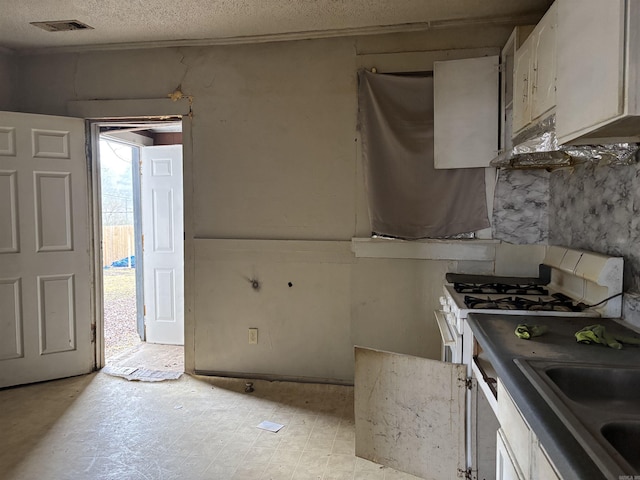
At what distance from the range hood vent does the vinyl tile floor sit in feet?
5.40

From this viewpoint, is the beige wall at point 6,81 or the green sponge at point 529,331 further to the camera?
the beige wall at point 6,81

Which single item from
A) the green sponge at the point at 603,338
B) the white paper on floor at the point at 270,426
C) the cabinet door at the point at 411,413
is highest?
the green sponge at the point at 603,338

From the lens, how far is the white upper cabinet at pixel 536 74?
1735 mm

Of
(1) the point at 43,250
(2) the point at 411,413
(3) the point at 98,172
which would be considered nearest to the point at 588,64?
(2) the point at 411,413

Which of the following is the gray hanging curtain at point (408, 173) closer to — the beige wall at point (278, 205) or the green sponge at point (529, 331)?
the beige wall at point (278, 205)

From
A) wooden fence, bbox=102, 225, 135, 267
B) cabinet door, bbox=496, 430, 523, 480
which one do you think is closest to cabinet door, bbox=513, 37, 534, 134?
cabinet door, bbox=496, 430, 523, 480

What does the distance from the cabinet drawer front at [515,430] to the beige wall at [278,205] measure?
1680mm

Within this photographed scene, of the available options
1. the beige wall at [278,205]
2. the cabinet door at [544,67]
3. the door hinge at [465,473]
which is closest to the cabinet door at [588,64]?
the cabinet door at [544,67]

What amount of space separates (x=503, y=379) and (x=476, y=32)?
242 cm

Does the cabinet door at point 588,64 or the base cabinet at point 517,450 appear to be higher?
the cabinet door at point 588,64

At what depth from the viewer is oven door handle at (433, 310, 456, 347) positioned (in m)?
2.02

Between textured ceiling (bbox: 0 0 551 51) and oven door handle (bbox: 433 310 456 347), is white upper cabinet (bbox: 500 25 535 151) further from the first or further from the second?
oven door handle (bbox: 433 310 456 347)

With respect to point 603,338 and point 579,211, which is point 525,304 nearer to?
point 603,338

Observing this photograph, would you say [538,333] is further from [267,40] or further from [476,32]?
[267,40]
